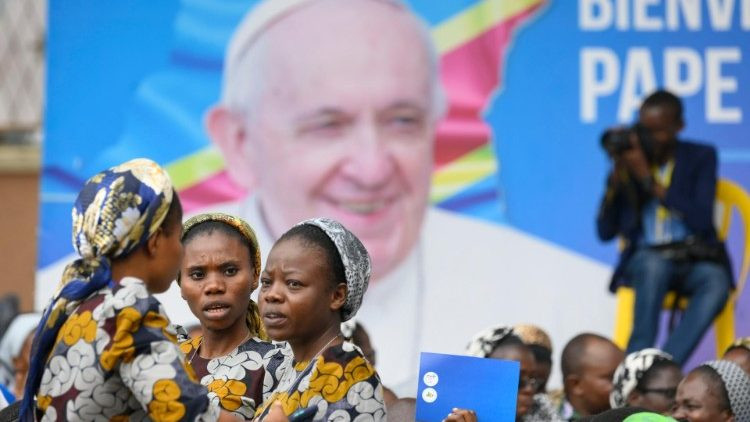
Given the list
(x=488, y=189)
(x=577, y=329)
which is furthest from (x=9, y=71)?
(x=577, y=329)

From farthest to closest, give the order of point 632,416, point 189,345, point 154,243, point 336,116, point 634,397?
point 336,116 → point 634,397 → point 189,345 → point 632,416 → point 154,243

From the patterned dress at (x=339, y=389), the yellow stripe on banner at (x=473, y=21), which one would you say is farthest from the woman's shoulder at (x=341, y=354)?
the yellow stripe on banner at (x=473, y=21)

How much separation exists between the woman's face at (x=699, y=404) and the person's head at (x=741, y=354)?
2.45 ft

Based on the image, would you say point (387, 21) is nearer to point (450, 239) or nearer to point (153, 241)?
point (450, 239)

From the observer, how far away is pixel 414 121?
9461 mm

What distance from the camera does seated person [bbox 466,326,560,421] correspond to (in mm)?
5859

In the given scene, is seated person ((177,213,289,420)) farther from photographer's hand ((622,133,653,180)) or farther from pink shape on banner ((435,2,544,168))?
pink shape on banner ((435,2,544,168))

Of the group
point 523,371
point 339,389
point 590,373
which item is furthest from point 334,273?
point 590,373

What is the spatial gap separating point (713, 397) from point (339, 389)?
7.68ft

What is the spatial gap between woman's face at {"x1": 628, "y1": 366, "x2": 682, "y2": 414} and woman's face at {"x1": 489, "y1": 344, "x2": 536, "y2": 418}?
0.46 metres

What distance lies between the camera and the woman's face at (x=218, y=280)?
417 cm

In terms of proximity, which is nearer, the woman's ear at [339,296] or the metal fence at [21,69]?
the woman's ear at [339,296]

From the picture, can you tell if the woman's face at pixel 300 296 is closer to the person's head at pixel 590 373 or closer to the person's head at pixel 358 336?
the person's head at pixel 358 336

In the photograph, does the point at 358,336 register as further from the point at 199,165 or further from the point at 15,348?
the point at 199,165
